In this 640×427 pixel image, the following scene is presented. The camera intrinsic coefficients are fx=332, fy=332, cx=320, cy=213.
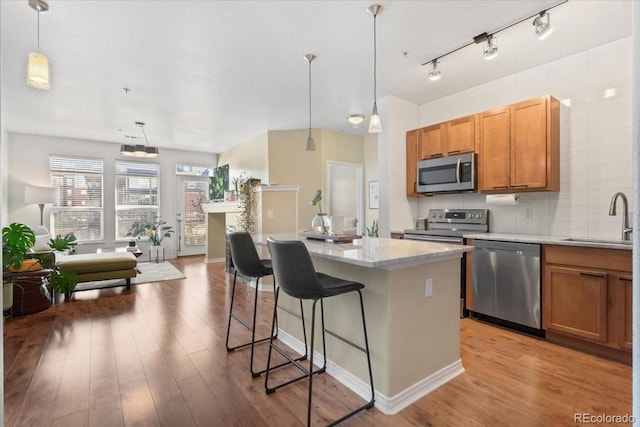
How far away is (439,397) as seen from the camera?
86.3 inches

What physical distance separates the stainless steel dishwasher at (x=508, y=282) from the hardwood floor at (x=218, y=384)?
195 millimetres

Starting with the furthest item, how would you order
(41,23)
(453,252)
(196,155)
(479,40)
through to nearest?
(196,155) → (479,40) → (41,23) → (453,252)

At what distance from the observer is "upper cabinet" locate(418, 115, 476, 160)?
3.83 m

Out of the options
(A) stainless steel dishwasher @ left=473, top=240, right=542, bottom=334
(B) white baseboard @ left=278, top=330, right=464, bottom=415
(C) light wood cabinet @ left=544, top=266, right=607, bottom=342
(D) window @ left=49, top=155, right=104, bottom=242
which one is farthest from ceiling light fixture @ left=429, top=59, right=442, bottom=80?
(D) window @ left=49, top=155, right=104, bottom=242

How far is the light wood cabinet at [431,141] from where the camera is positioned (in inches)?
161

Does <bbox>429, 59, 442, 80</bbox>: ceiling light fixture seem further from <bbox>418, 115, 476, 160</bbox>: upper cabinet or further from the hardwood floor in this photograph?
the hardwood floor

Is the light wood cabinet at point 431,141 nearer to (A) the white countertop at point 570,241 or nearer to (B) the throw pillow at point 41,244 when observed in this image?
(A) the white countertop at point 570,241

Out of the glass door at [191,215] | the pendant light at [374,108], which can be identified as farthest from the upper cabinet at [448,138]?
the glass door at [191,215]

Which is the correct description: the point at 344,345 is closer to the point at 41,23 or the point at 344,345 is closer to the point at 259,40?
the point at 259,40

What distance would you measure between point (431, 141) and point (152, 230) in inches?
245

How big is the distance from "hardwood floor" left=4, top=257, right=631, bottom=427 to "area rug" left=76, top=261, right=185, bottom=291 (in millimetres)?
1560

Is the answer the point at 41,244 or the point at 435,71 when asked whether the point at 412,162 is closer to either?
the point at 435,71

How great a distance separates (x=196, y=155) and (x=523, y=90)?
6953 mm

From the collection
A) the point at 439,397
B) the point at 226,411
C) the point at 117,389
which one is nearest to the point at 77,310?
the point at 117,389
